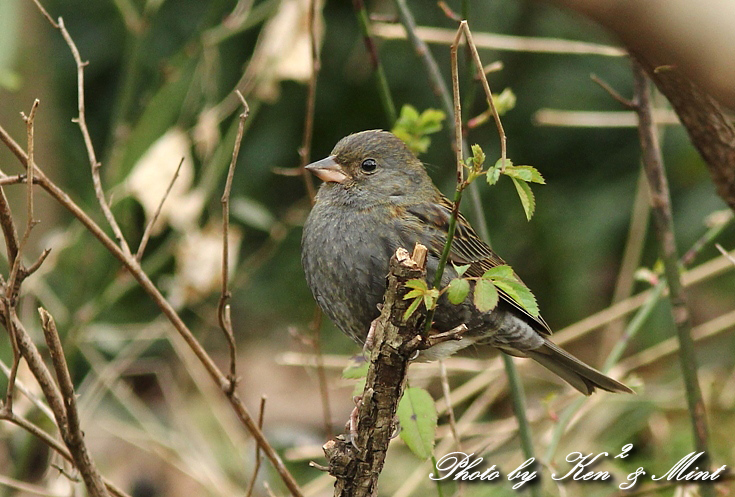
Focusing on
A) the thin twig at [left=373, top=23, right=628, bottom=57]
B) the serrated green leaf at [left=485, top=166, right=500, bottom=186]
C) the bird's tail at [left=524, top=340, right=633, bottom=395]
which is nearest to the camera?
the serrated green leaf at [left=485, top=166, right=500, bottom=186]

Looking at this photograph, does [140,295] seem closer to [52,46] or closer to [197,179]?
[197,179]

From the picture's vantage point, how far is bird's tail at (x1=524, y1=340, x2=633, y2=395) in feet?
9.72

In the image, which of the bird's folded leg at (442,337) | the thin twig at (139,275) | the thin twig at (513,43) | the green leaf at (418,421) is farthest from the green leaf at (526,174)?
the thin twig at (513,43)

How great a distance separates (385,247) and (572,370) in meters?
0.89

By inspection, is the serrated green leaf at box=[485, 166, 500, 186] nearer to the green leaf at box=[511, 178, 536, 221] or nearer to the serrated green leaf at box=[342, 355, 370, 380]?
the green leaf at box=[511, 178, 536, 221]

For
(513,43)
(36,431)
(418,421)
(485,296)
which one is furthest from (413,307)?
(513,43)

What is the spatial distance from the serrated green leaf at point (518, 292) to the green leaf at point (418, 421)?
1.54 feet

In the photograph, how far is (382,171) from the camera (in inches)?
115

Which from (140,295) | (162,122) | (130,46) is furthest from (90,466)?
(140,295)

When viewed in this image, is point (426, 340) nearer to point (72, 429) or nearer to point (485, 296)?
point (485, 296)

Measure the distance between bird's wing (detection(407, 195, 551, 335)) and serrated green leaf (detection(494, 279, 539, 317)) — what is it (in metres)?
0.64

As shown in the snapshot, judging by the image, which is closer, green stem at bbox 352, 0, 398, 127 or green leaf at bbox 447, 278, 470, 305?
green leaf at bbox 447, 278, 470, 305

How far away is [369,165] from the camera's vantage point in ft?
9.57

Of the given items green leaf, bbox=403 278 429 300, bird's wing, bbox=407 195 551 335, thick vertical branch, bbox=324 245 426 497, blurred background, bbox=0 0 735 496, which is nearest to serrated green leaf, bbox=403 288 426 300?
green leaf, bbox=403 278 429 300
